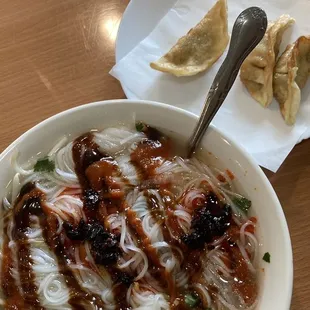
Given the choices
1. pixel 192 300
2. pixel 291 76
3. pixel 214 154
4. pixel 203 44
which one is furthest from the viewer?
pixel 203 44

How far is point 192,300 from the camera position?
40.7 inches

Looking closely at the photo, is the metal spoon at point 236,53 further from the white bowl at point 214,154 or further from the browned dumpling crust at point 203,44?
the browned dumpling crust at point 203,44

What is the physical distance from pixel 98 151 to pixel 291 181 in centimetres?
48

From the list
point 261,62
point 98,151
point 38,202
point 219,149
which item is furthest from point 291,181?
point 38,202

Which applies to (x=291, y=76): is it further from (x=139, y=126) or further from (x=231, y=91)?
(x=139, y=126)

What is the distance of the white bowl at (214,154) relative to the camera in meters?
1.01

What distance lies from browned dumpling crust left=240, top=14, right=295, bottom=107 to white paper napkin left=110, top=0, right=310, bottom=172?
0.08ft

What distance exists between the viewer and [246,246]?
1.08 metres

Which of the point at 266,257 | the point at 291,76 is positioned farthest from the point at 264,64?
the point at 266,257

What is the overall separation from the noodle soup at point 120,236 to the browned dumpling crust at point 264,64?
366 millimetres

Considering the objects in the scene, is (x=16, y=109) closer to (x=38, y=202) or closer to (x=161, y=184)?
(x=38, y=202)

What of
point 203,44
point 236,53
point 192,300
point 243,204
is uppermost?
point 236,53

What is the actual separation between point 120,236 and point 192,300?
0.63ft

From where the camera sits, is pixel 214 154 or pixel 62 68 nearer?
pixel 214 154
